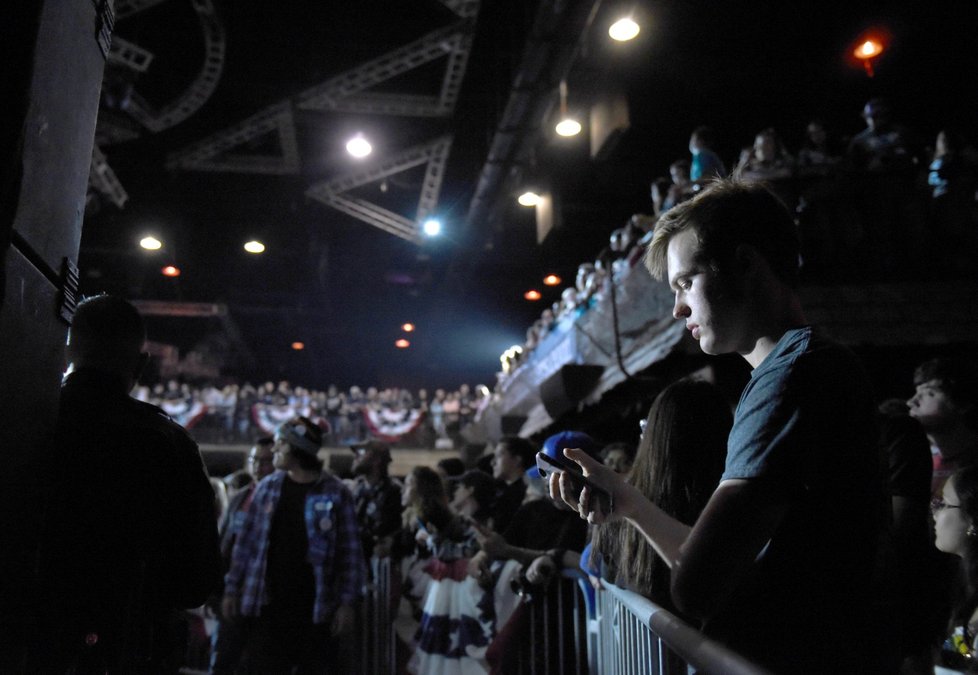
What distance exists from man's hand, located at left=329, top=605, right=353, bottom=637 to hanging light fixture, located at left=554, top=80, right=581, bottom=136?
897cm

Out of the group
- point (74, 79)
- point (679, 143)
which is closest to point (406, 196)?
point (679, 143)

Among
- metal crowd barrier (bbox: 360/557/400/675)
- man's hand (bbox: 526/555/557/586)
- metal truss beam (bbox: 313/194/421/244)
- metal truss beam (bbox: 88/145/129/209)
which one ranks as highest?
metal truss beam (bbox: 313/194/421/244)

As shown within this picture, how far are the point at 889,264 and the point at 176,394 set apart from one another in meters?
19.6

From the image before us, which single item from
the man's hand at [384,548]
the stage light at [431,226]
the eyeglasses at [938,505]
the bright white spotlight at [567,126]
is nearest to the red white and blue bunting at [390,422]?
the stage light at [431,226]

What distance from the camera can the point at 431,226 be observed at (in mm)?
17312

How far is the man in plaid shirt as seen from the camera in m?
5.05

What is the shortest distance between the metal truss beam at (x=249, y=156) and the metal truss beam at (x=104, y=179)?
210 cm

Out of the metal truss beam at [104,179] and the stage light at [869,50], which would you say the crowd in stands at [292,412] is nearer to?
the metal truss beam at [104,179]

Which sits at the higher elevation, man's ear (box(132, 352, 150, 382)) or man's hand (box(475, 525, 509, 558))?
man's ear (box(132, 352, 150, 382))

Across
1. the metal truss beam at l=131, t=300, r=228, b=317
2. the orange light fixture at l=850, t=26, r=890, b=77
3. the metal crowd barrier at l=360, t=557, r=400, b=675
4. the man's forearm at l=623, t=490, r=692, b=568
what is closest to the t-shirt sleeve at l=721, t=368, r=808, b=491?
the man's forearm at l=623, t=490, r=692, b=568

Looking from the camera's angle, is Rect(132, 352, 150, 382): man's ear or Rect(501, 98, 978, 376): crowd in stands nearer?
Rect(132, 352, 150, 382): man's ear

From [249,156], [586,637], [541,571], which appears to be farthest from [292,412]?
[586,637]

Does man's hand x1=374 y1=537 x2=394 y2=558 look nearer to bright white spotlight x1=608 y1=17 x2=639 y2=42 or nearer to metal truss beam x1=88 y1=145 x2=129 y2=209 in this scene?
bright white spotlight x1=608 y1=17 x2=639 y2=42

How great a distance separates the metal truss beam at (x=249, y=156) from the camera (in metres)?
13.9
